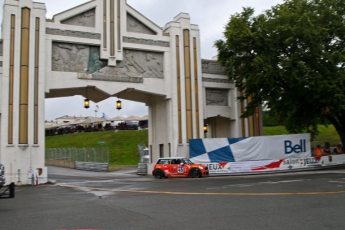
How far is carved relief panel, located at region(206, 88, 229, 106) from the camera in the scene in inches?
1230

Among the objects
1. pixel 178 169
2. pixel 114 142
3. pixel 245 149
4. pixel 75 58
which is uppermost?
pixel 75 58

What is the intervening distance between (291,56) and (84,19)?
14031 millimetres

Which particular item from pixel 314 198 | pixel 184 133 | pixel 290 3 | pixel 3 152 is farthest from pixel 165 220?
pixel 290 3

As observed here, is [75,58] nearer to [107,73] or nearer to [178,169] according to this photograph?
[107,73]

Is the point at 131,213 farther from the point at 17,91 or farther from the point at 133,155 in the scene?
the point at 133,155

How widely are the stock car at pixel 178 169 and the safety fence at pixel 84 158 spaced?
13.6 metres

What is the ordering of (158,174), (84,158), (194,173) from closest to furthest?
(194,173)
(158,174)
(84,158)

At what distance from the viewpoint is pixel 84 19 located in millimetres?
27047

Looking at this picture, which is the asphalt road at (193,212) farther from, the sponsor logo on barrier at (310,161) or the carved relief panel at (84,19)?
the carved relief panel at (84,19)

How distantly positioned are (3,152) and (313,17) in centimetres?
2137

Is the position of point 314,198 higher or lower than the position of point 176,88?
lower

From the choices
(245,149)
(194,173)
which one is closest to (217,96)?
(245,149)

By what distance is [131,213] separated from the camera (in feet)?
34.2

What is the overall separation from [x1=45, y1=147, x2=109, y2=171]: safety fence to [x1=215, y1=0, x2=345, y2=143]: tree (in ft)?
55.5
